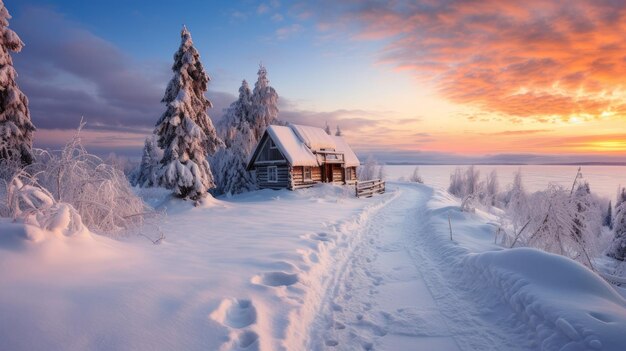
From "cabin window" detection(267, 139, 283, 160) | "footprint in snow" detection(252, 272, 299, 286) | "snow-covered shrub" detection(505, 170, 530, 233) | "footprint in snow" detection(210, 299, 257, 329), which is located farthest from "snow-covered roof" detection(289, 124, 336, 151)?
"footprint in snow" detection(210, 299, 257, 329)

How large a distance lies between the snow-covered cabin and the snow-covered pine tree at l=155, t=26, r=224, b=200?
7.57 m

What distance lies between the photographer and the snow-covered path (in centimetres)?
438

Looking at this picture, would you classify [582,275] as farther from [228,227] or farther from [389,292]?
[228,227]

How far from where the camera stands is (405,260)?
8.36 metres

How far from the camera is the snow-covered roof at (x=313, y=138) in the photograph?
88.7 feet

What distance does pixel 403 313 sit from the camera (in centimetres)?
524

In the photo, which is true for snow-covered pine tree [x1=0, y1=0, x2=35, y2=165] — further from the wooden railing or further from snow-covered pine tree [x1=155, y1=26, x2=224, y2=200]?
the wooden railing

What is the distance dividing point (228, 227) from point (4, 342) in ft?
27.1

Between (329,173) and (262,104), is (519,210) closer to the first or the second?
(329,173)

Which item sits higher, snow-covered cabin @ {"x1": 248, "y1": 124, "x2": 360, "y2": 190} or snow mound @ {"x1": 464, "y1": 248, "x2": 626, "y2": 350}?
snow-covered cabin @ {"x1": 248, "y1": 124, "x2": 360, "y2": 190}

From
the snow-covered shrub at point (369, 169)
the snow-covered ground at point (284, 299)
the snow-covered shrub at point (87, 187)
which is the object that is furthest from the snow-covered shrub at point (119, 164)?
the snow-covered shrub at point (369, 169)

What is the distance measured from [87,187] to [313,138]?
72.4 ft

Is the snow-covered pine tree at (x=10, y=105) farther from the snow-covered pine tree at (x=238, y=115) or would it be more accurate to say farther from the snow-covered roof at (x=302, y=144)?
the snow-covered pine tree at (x=238, y=115)

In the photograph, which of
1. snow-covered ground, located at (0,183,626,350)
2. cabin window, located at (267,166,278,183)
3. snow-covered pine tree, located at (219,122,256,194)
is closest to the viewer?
snow-covered ground, located at (0,183,626,350)
